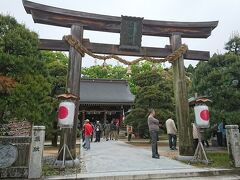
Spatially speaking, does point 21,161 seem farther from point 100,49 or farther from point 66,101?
point 100,49

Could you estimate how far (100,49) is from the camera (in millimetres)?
10648

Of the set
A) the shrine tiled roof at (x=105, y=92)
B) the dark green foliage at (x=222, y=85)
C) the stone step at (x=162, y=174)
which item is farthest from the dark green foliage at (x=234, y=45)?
the shrine tiled roof at (x=105, y=92)

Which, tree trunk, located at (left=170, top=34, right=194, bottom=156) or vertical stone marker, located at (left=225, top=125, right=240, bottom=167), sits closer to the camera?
vertical stone marker, located at (left=225, top=125, right=240, bottom=167)

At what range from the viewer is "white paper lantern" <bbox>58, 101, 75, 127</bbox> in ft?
28.5

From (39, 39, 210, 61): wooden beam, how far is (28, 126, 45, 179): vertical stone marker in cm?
360

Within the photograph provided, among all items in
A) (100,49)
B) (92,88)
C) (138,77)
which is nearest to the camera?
(100,49)

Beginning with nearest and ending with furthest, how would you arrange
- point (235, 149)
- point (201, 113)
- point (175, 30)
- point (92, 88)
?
point (235, 149) → point (201, 113) → point (175, 30) → point (92, 88)

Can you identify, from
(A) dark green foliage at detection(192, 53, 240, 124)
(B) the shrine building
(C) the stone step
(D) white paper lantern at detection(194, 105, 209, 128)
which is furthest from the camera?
(B) the shrine building

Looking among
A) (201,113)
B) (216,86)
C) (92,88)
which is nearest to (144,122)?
(216,86)

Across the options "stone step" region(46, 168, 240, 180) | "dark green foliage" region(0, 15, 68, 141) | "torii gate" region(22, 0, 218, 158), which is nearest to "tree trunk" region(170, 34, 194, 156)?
"torii gate" region(22, 0, 218, 158)

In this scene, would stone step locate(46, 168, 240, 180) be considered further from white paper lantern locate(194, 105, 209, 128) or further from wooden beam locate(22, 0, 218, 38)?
wooden beam locate(22, 0, 218, 38)

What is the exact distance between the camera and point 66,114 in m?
8.73

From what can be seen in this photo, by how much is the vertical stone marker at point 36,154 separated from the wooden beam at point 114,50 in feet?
11.8

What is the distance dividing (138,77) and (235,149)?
59.0 feet
